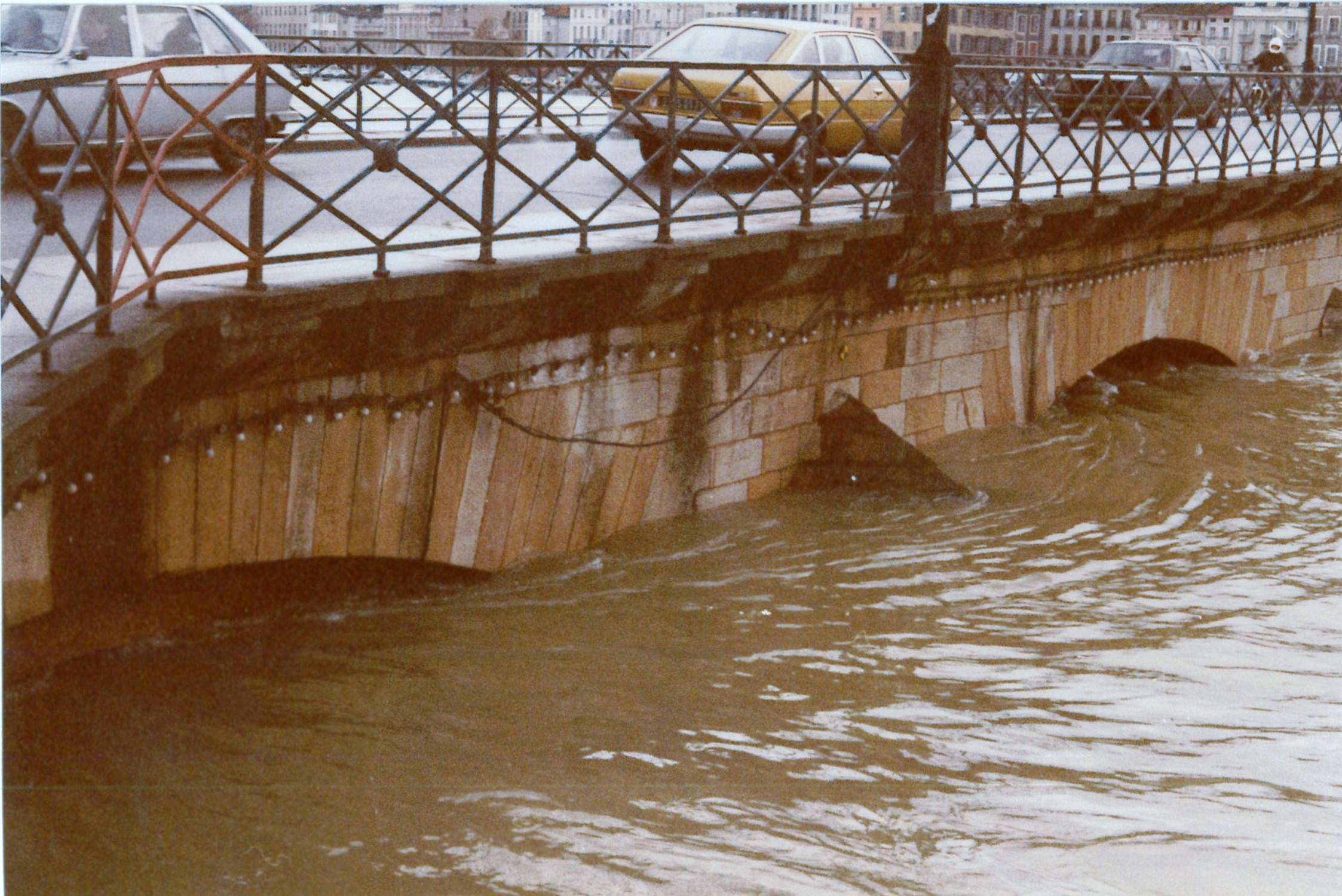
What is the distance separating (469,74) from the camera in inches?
608

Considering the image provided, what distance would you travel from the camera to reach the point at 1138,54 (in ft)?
74.2

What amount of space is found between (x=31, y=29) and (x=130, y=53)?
799 mm

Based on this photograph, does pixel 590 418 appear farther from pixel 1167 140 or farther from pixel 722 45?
pixel 1167 140

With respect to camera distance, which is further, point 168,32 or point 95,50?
point 168,32

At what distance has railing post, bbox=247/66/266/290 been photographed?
5785 mm

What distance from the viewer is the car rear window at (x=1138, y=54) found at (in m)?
22.4

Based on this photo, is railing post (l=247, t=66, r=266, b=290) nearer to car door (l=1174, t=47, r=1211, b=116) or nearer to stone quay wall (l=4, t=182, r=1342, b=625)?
stone quay wall (l=4, t=182, r=1342, b=625)

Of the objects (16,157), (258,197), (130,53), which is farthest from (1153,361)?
(16,157)

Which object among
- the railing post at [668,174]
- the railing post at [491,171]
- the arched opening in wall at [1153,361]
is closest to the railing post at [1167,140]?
the arched opening in wall at [1153,361]

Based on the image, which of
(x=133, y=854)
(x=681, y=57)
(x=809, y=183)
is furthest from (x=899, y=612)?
(x=681, y=57)

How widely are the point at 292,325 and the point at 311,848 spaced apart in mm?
1905

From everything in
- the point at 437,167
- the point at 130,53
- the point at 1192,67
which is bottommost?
the point at 437,167

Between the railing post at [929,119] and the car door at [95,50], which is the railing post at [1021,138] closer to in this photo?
the railing post at [929,119]

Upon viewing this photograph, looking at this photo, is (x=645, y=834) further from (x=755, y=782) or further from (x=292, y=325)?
(x=292, y=325)
